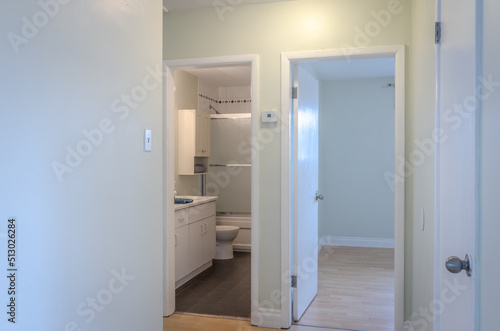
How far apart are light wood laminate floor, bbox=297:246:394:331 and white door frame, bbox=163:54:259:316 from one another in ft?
2.36

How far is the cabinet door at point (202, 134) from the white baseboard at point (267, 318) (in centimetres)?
281

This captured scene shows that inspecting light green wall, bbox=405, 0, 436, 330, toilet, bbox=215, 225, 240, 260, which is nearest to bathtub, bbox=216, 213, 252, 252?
toilet, bbox=215, 225, 240, 260

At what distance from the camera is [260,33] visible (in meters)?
3.37

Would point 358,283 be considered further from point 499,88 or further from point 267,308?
point 499,88

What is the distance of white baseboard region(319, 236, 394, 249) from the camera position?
636cm

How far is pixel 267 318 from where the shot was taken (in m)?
3.32

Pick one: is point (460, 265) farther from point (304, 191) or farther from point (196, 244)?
point (196, 244)

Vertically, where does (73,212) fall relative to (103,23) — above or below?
below

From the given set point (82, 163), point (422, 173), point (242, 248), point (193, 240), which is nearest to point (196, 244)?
point (193, 240)

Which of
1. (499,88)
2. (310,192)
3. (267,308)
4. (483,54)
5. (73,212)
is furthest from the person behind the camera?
(310,192)

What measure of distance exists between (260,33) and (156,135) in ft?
4.92

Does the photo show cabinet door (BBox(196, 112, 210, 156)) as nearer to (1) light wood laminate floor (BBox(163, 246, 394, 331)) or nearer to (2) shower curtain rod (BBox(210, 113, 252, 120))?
(2) shower curtain rod (BBox(210, 113, 252, 120))

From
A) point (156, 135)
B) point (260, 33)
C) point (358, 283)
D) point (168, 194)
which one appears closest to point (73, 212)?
point (156, 135)

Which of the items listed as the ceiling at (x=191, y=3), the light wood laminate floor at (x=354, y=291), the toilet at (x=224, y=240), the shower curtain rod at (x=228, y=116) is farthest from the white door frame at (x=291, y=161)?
the shower curtain rod at (x=228, y=116)
